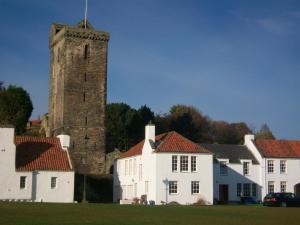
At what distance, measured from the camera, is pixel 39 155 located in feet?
182

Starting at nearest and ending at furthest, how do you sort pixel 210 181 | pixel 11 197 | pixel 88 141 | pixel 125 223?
1. pixel 125 223
2. pixel 11 197
3. pixel 210 181
4. pixel 88 141

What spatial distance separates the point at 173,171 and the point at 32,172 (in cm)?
1371

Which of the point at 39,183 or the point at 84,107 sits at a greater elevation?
the point at 84,107

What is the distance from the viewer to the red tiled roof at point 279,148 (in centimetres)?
6550

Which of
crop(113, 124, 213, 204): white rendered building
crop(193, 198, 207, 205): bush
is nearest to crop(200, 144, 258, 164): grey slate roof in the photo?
crop(113, 124, 213, 204): white rendered building

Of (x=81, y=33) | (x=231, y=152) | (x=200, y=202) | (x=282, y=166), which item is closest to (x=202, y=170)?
(x=200, y=202)

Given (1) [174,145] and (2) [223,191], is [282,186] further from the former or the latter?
(1) [174,145]

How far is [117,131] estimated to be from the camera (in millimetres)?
87938

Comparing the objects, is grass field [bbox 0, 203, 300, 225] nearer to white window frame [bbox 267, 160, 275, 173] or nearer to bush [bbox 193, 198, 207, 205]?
bush [bbox 193, 198, 207, 205]

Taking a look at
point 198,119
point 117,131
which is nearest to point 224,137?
point 198,119

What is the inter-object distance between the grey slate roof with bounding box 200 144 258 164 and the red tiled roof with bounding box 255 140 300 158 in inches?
59.9

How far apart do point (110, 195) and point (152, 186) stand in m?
13.7

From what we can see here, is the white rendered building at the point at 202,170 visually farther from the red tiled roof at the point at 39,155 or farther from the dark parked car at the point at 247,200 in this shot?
the red tiled roof at the point at 39,155

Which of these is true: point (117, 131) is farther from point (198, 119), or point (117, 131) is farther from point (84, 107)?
point (198, 119)
